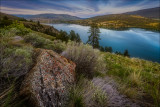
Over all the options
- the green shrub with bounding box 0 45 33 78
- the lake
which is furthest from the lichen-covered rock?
the lake

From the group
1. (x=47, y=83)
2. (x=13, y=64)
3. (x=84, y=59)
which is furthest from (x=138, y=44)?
(x=13, y=64)

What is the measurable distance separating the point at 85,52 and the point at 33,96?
2429 millimetres

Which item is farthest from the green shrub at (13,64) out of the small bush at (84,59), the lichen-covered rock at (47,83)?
the small bush at (84,59)

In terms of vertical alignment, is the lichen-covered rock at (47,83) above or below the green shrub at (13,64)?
below

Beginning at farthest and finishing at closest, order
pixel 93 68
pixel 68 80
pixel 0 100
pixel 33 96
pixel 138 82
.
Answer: pixel 93 68 → pixel 138 82 → pixel 68 80 → pixel 33 96 → pixel 0 100

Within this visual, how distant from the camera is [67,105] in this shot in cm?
180

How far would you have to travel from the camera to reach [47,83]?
1936mm

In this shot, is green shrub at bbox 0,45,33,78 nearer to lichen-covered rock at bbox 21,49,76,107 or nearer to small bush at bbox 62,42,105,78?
lichen-covered rock at bbox 21,49,76,107

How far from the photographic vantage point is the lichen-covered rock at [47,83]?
170 centimetres

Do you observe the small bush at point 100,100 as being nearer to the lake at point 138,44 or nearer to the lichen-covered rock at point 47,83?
the lichen-covered rock at point 47,83

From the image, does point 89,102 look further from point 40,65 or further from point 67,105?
point 40,65

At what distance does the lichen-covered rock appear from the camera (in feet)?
5.57

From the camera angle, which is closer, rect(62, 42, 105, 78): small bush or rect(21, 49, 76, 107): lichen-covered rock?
rect(21, 49, 76, 107): lichen-covered rock

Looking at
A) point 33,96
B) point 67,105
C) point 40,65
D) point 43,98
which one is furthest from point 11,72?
point 67,105
